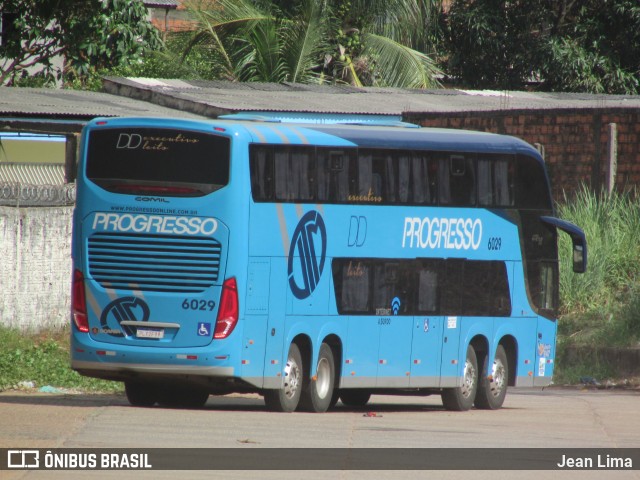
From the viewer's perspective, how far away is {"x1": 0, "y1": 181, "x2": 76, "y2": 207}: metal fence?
917 inches

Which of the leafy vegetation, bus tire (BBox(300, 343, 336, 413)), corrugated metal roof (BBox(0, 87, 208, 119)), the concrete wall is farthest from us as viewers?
corrugated metal roof (BBox(0, 87, 208, 119))

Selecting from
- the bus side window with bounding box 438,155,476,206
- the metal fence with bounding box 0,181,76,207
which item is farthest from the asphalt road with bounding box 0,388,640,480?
the metal fence with bounding box 0,181,76,207

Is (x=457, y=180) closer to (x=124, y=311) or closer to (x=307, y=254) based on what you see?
(x=307, y=254)

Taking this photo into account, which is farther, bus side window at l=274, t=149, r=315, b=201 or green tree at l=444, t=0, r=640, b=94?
green tree at l=444, t=0, r=640, b=94

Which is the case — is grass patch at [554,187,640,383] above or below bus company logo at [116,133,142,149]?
below

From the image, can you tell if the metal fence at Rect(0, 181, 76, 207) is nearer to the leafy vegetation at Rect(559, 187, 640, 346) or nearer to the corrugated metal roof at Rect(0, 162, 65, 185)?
the corrugated metal roof at Rect(0, 162, 65, 185)

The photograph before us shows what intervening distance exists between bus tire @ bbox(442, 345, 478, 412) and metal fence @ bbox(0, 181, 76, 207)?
799cm

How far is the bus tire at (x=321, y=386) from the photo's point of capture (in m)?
17.5

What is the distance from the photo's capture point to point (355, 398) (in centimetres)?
2069

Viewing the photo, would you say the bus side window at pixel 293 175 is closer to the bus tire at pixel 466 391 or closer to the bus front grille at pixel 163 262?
the bus front grille at pixel 163 262

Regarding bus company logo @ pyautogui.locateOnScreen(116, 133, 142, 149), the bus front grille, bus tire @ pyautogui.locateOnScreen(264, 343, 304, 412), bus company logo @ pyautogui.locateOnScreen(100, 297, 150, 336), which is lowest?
bus tire @ pyautogui.locateOnScreen(264, 343, 304, 412)

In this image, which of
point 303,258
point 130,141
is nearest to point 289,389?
point 303,258

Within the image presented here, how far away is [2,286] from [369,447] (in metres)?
11.2
